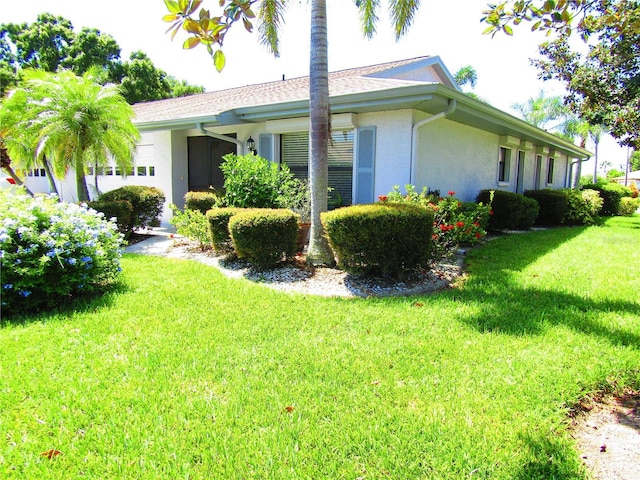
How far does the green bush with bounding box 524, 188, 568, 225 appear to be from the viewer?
44.6 feet

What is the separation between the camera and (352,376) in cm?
330

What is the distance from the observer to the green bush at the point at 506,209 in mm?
11125

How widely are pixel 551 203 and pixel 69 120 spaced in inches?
554

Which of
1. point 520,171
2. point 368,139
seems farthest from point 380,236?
point 520,171

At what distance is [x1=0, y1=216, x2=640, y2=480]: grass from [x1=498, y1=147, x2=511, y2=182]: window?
30.5 ft

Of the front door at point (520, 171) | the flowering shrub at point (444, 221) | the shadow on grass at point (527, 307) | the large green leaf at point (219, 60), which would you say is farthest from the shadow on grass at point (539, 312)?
the front door at point (520, 171)

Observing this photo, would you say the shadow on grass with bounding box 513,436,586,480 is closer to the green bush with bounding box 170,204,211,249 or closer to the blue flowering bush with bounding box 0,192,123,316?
the blue flowering bush with bounding box 0,192,123,316

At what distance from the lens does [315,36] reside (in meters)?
6.62

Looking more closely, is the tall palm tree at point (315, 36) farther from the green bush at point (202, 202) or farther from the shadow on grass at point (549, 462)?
the green bush at point (202, 202)

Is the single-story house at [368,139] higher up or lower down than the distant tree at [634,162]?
lower down

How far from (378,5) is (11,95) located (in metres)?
8.75

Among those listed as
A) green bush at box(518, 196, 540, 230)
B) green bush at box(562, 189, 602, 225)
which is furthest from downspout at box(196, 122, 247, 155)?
green bush at box(562, 189, 602, 225)

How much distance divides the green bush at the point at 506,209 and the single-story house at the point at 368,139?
0.90 m

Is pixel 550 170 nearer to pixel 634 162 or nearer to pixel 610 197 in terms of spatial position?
pixel 610 197
